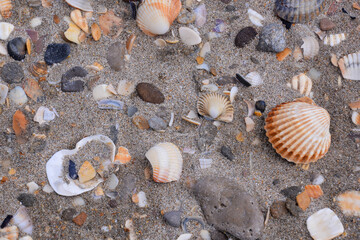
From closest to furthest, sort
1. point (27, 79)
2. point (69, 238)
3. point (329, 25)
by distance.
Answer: point (69, 238) → point (27, 79) → point (329, 25)

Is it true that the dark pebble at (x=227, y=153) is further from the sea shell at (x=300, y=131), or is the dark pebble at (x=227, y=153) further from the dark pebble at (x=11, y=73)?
the dark pebble at (x=11, y=73)

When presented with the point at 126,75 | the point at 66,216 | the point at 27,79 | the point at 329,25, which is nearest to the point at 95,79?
the point at 126,75

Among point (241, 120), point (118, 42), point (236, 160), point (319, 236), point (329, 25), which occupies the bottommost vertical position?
point (319, 236)

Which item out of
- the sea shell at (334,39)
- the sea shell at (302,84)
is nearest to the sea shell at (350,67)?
the sea shell at (334,39)

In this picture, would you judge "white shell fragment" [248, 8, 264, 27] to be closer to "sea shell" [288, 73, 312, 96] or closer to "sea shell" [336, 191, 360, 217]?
"sea shell" [288, 73, 312, 96]

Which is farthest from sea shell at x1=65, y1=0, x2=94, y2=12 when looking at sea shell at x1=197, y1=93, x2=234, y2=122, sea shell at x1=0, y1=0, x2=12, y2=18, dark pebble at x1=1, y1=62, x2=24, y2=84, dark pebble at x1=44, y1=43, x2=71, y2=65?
sea shell at x1=197, y1=93, x2=234, y2=122

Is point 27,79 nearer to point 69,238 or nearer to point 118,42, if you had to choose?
point 118,42
